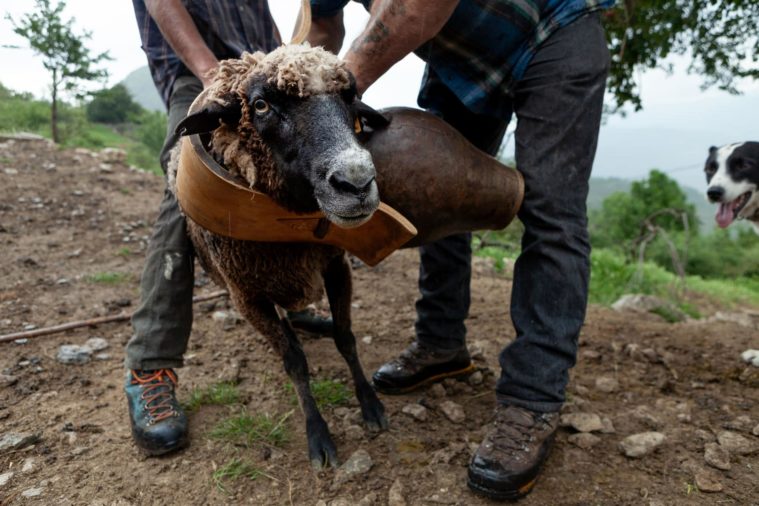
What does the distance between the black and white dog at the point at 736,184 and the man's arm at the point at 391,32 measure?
4.76 m

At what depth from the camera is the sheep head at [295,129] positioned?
1.58 metres

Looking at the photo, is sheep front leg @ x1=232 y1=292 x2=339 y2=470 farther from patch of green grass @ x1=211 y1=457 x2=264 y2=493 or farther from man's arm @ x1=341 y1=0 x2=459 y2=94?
man's arm @ x1=341 y1=0 x2=459 y2=94

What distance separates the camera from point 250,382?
2809mm

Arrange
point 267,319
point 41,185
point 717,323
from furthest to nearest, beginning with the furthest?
point 41,185 < point 717,323 < point 267,319

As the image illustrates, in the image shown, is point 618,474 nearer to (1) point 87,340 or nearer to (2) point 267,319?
(2) point 267,319

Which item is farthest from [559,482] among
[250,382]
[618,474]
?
[250,382]

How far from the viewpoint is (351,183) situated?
1531 mm

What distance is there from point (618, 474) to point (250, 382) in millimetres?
1819

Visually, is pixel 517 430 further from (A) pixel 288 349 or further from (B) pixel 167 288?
(B) pixel 167 288

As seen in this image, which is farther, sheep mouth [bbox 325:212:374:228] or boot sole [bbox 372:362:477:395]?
boot sole [bbox 372:362:477:395]

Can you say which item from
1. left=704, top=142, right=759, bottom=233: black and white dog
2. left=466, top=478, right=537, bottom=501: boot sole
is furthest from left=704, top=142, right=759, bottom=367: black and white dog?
left=466, top=478, right=537, bottom=501: boot sole

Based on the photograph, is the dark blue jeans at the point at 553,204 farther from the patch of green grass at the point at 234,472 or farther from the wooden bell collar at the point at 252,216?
the patch of green grass at the point at 234,472

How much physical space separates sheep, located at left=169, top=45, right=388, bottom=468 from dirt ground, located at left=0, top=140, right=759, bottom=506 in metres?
0.25

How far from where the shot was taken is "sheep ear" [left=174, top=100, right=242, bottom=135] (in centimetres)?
175
